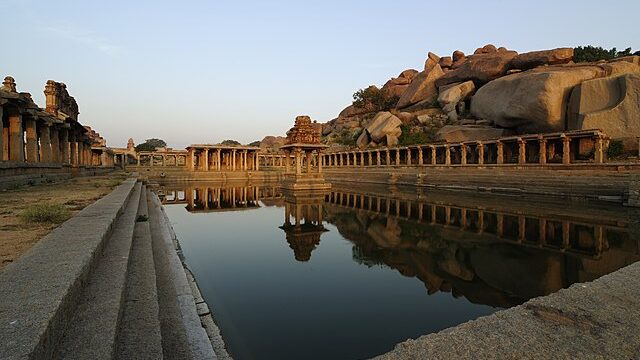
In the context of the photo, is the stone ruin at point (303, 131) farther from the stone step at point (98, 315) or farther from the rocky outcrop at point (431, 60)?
the rocky outcrop at point (431, 60)

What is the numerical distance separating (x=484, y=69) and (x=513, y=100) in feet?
55.2

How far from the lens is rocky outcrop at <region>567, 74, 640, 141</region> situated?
2794 cm

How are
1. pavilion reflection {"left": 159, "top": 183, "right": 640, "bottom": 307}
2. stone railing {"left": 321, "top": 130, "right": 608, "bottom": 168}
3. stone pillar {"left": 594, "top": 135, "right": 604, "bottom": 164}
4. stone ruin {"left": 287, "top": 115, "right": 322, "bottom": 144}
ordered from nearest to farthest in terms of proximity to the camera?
pavilion reflection {"left": 159, "top": 183, "right": 640, "bottom": 307} → stone pillar {"left": 594, "top": 135, "right": 604, "bottom": 164} → stone railing {"left": 321, "top": 130, "right": 608, "bottom": 168} → stone ruin {"left": 287, "top": 115, "right": 322, "bottom": 144}

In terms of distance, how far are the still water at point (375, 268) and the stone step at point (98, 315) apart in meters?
1.85

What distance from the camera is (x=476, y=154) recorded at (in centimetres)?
4038

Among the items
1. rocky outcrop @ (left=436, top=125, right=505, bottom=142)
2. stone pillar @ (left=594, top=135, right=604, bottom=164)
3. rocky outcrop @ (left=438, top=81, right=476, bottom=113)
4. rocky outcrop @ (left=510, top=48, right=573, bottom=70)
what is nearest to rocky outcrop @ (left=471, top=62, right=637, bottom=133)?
rocky outcrop @ (left=436, top=125, right=505, bottom=142)

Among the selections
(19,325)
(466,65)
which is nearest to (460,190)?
(19,325)

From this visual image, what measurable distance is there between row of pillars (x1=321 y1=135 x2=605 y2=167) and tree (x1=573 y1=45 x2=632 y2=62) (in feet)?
81.1

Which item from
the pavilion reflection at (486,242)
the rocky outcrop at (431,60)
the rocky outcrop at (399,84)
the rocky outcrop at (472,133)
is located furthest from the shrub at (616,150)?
the rocky outcrop at (399,84)

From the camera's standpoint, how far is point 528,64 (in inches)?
1841

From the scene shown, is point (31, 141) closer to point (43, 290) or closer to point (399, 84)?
point (43, 290)

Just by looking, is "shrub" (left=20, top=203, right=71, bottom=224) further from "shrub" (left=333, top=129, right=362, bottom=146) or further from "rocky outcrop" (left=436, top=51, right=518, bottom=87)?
"shrub" (left=333, top=129, right=362, bottom=146)

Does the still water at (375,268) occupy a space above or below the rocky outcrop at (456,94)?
below

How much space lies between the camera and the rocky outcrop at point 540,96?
3434 cm
